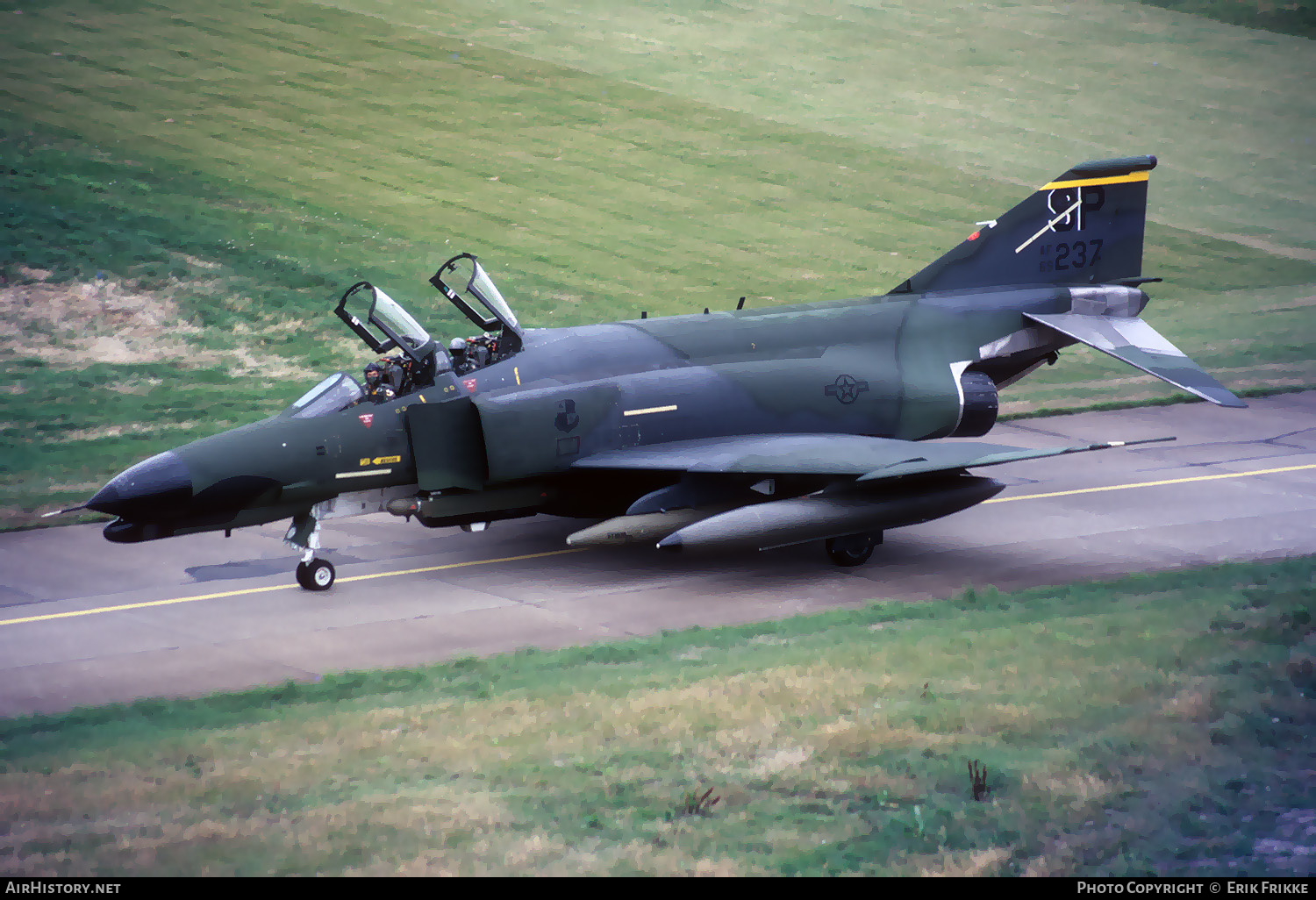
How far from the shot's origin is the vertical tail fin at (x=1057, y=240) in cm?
1973

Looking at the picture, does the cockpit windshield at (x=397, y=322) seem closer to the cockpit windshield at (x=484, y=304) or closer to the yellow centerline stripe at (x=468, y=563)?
the cockpit windshield at (x=484, y=304)

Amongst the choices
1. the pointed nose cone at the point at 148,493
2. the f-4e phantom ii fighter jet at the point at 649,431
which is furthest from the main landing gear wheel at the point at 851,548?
the pointed nose cone at the point at 148,493

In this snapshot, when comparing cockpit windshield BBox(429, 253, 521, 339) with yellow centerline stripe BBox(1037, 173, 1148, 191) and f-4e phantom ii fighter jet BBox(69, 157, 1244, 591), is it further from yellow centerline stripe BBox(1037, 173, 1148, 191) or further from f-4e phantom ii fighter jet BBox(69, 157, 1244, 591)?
yellow centerline stripe BBox(1037, 173, 1148, 191)

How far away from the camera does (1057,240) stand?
19781mm

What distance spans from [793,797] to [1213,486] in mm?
12426

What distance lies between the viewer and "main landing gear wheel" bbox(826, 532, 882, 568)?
1642 cm

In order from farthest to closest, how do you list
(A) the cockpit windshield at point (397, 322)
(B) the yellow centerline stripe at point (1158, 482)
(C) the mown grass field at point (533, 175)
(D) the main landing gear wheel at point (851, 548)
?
(C) the mown grass field at point (533, 175) < (B) the yellow centerline stripe at point (1158, 482) < (D) the main landing gear wheel at point (851, 548) < (A) the cockpit windshield at point (397, 322)

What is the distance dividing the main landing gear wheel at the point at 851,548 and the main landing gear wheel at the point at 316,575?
19.4 ft

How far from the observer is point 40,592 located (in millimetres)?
15688

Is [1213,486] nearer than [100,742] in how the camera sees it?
No

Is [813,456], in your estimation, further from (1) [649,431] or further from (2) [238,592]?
(2) [238,592]

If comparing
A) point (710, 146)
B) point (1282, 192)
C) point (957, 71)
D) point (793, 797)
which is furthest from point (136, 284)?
point (1282, 192)

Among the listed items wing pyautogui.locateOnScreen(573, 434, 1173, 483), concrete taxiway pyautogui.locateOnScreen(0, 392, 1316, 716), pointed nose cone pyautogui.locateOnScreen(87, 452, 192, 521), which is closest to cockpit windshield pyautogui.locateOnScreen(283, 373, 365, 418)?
pointed nose cone pyautogui.locateOnScreen(87, 452, 192, 521)

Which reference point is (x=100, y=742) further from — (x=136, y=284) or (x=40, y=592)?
(x=136, y=284)
